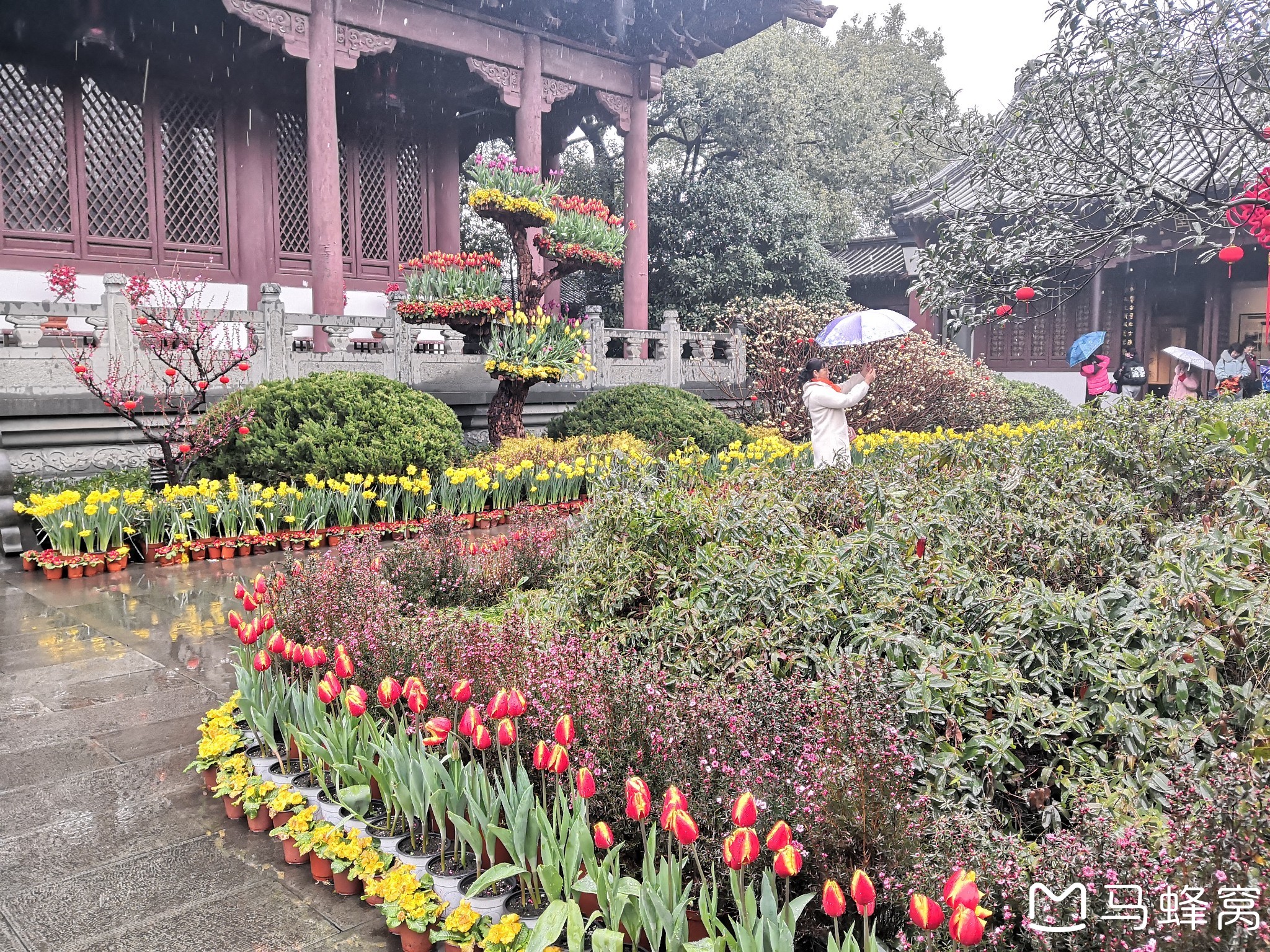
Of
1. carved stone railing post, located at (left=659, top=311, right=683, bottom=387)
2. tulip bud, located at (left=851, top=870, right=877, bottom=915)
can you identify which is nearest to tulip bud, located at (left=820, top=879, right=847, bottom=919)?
tulip bud, located at (left=851, top=870, right=877, bottom=915)

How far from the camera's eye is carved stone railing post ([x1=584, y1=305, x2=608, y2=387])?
13086mm

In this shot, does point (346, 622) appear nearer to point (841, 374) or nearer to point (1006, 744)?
point (1006, 744)

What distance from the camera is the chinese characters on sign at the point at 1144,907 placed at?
157 cm

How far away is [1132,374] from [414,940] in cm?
1727

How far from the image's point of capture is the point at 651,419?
10281 mm

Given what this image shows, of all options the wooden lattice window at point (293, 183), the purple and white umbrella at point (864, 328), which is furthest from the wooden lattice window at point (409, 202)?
the purple and white umbrella at point (864, 328)

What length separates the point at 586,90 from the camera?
1443 centimetres

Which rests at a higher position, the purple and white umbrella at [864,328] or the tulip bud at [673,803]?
the purple and white umbrella at [864,328]

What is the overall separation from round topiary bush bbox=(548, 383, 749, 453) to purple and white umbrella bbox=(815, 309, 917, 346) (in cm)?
158

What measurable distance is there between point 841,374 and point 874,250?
15.3 metres

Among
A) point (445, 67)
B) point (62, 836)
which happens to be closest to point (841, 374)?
point (445, 67)

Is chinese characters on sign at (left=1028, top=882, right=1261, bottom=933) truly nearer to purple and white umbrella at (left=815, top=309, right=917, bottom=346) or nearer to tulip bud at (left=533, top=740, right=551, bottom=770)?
tulip bud at (left=533, top=740, right=551, bottom=770)

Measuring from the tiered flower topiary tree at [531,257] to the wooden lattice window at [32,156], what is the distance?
5.66 meters

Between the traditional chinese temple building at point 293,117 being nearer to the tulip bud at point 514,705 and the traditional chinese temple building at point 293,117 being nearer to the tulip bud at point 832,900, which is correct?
the tulip bud at point 514,705
